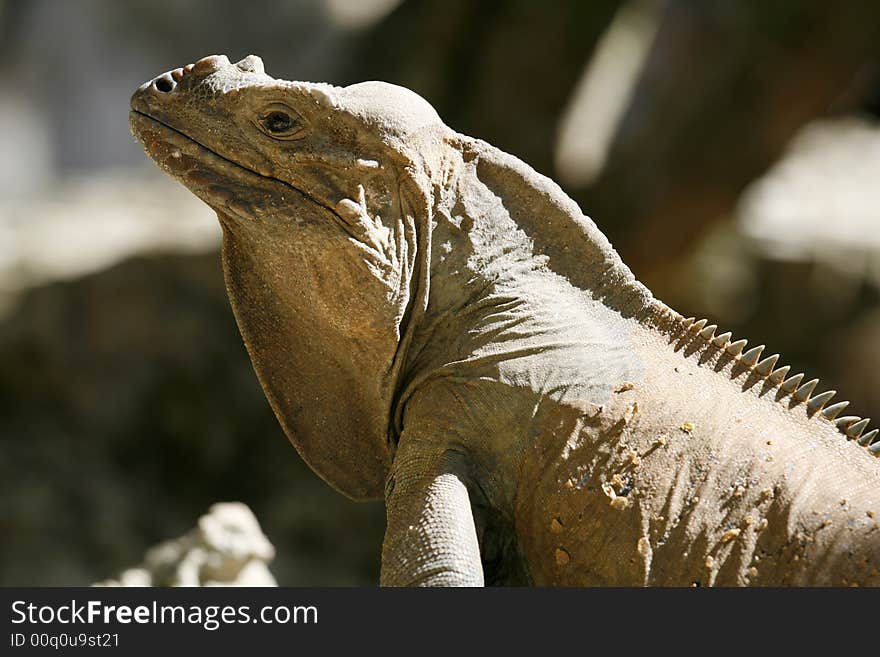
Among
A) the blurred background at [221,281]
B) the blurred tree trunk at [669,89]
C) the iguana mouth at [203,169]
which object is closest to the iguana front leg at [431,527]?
the iguana mouth at [203,169]

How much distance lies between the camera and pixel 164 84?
317 cm

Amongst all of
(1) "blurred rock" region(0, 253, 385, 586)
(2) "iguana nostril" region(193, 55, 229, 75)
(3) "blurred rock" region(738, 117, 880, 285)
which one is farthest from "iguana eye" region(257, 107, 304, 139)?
(3) "blurred rock" region(738, 117, 880, 285)

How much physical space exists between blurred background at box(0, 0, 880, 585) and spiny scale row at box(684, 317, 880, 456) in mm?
6068

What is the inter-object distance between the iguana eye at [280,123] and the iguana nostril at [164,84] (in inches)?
11.0

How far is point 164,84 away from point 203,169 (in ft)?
0.89

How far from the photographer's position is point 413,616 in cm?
276

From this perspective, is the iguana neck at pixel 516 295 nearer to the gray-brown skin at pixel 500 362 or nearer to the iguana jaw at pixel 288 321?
the gray-brown skin at pixel 500 362

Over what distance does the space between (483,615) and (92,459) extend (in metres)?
7.48

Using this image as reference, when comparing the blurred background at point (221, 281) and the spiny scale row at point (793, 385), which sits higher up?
the blurred background at point (221, 281)

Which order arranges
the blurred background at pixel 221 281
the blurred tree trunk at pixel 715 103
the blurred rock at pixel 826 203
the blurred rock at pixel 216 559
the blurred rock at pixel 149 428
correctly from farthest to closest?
1. the blurred rock at pixel 826 203
2. the blurred rock at pixel 149 428
3. the blurred background at pixel 221 281
4. the blurred tree trunk at pixel 715 103
5. the blurred rock at pixel 216 559

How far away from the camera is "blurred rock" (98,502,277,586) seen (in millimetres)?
4496

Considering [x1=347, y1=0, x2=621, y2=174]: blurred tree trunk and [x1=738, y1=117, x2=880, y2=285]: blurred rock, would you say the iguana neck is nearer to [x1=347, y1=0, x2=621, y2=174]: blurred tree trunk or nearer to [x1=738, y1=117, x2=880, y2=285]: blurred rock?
[x1=347, y1=0, x2=621, y2=174]: blurred tree trunk

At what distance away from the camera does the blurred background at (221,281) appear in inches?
352

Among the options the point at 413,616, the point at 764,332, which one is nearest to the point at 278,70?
the point at 764,332
